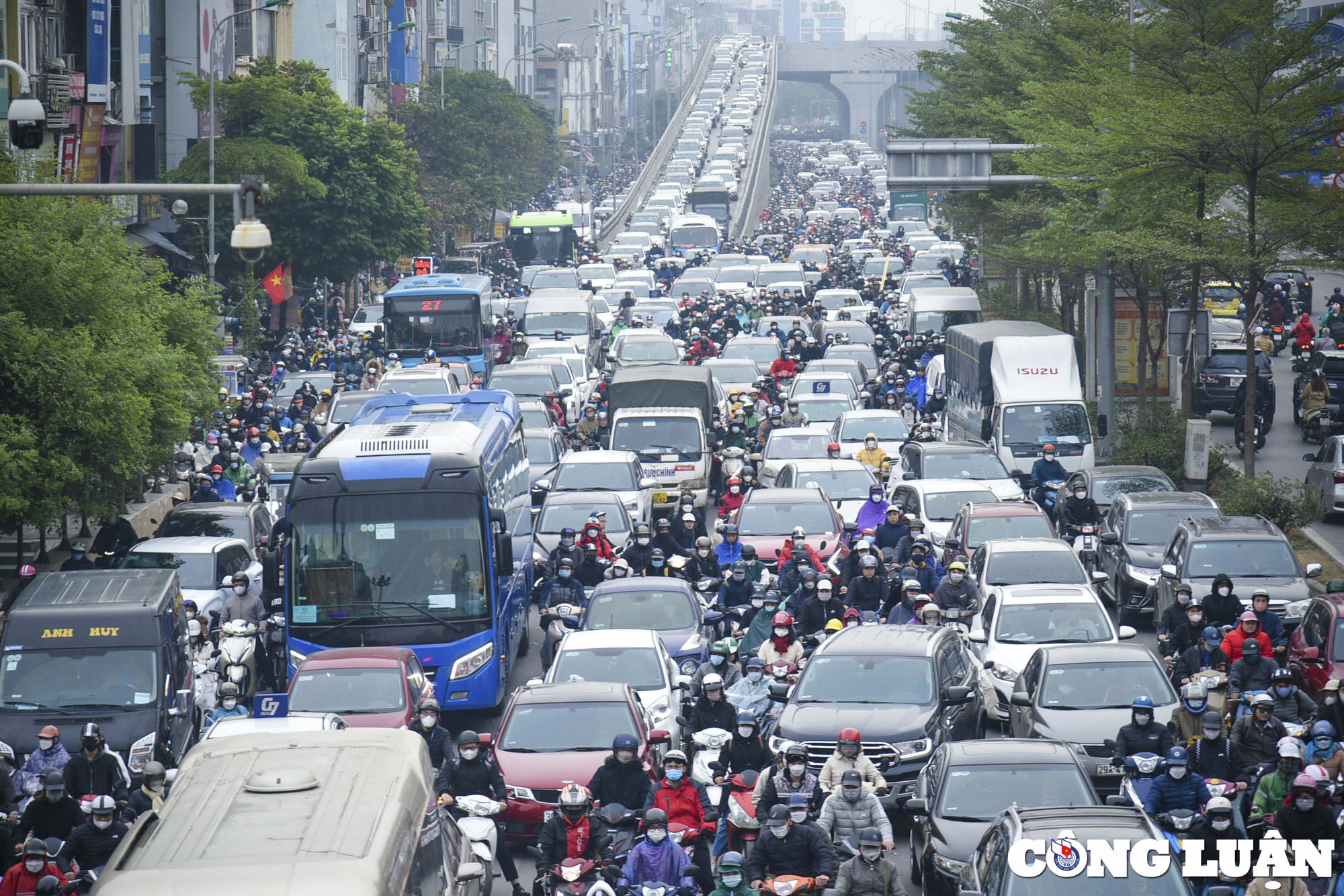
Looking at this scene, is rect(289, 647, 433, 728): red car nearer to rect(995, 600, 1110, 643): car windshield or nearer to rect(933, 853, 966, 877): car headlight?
rect(933, 853, 966, 877): car headlight

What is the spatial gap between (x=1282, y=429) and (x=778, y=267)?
23.7 m

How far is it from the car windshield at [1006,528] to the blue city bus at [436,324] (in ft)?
64.0

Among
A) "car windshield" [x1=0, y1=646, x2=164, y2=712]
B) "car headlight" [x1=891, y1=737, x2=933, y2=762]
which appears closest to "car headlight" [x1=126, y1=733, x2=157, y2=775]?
"car windshield" [x1=0, y1=646, x2=164, y2=712]

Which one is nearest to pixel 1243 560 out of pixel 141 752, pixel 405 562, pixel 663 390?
pixel 405 562

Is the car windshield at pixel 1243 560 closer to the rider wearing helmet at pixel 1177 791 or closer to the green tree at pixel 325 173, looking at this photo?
the rider wearing helmet at pixel 1177 791

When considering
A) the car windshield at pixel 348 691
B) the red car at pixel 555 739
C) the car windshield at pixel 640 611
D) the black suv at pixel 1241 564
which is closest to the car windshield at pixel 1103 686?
the red car at pixel 555 739

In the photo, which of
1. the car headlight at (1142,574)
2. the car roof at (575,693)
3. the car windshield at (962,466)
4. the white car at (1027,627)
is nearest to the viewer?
the car roof at (575,693)

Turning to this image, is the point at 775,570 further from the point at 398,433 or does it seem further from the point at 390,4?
the point at 390,4

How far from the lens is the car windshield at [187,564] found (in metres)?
21.6

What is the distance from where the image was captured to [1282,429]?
128ft

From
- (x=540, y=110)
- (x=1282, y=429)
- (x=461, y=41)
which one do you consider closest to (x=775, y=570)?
(x=1282, y=429)

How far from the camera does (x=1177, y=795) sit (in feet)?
44.2

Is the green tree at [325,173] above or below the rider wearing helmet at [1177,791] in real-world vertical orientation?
above

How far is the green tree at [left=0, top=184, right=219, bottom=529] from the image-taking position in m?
23.1
